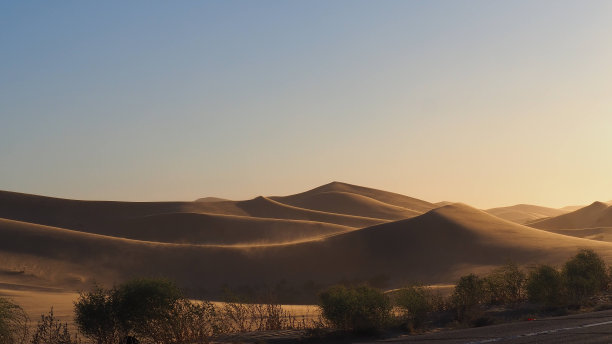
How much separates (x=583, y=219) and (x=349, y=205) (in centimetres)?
4253

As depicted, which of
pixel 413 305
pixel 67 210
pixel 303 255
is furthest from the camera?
pixel 67 210

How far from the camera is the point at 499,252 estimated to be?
47.8m

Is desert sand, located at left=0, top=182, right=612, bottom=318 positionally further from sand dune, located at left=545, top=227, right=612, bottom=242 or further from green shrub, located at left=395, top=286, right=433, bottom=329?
green shrub, located at left=395, top=286, right=433, bottom=329

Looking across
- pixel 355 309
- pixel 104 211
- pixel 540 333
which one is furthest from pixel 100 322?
pixel 104 211

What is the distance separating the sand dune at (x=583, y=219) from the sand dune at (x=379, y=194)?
31109 millimetres

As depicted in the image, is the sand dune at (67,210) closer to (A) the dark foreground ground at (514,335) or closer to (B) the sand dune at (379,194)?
(B) the sand dune at (379,194)

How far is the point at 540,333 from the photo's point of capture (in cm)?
1180

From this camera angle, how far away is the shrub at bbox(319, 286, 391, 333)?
1428 centimetres

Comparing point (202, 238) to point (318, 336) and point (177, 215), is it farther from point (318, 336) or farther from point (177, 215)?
point (318, 336)

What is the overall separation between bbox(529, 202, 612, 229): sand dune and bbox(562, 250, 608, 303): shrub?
9399 centimetres

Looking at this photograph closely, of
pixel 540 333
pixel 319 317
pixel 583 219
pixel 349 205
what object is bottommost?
pixel 540 333

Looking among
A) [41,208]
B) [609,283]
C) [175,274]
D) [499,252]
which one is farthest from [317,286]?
[41,208]

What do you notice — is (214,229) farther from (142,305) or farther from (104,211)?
(142,305)

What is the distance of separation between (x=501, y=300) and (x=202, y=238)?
54657 millimetres
